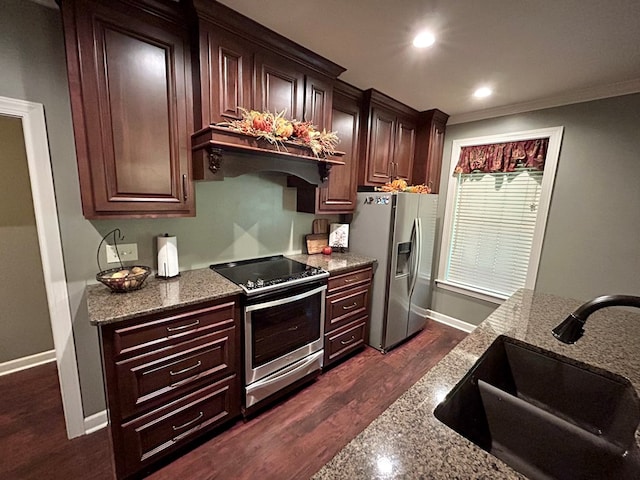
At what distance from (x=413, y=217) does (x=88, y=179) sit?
2.47m

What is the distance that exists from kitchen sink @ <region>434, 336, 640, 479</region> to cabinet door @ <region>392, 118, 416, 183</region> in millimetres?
2280

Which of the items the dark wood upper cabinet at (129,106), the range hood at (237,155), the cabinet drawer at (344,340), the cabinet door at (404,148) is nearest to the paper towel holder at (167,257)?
the dark wood upper cabinet at (129,106)

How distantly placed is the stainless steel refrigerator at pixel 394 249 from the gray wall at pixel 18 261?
2845 millimetres

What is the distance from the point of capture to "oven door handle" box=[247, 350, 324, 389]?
184cm

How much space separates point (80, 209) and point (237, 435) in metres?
1.71

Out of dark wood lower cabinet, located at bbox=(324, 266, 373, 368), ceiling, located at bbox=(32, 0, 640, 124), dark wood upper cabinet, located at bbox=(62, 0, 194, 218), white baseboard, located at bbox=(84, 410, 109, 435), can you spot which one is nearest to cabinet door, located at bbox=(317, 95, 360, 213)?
ceiling, located at bbox=(32, 0, 640, 124)

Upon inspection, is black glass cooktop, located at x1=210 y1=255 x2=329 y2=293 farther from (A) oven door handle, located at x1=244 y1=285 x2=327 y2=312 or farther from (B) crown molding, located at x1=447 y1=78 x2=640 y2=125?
(B) crown molding, located at x1=447 y1=78 x2=640 y2=125

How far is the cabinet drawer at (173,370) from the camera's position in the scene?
135cm

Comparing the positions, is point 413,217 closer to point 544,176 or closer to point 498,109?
point 544,176

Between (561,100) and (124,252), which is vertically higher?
(561,100)

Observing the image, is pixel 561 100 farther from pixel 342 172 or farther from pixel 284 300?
pixel 284 300

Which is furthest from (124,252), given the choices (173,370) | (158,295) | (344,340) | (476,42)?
(476,42)

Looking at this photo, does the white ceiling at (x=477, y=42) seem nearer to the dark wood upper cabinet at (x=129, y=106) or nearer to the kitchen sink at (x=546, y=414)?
the dark wood upper cabinet at (x=129, y=106)

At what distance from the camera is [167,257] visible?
1788 millimetres
